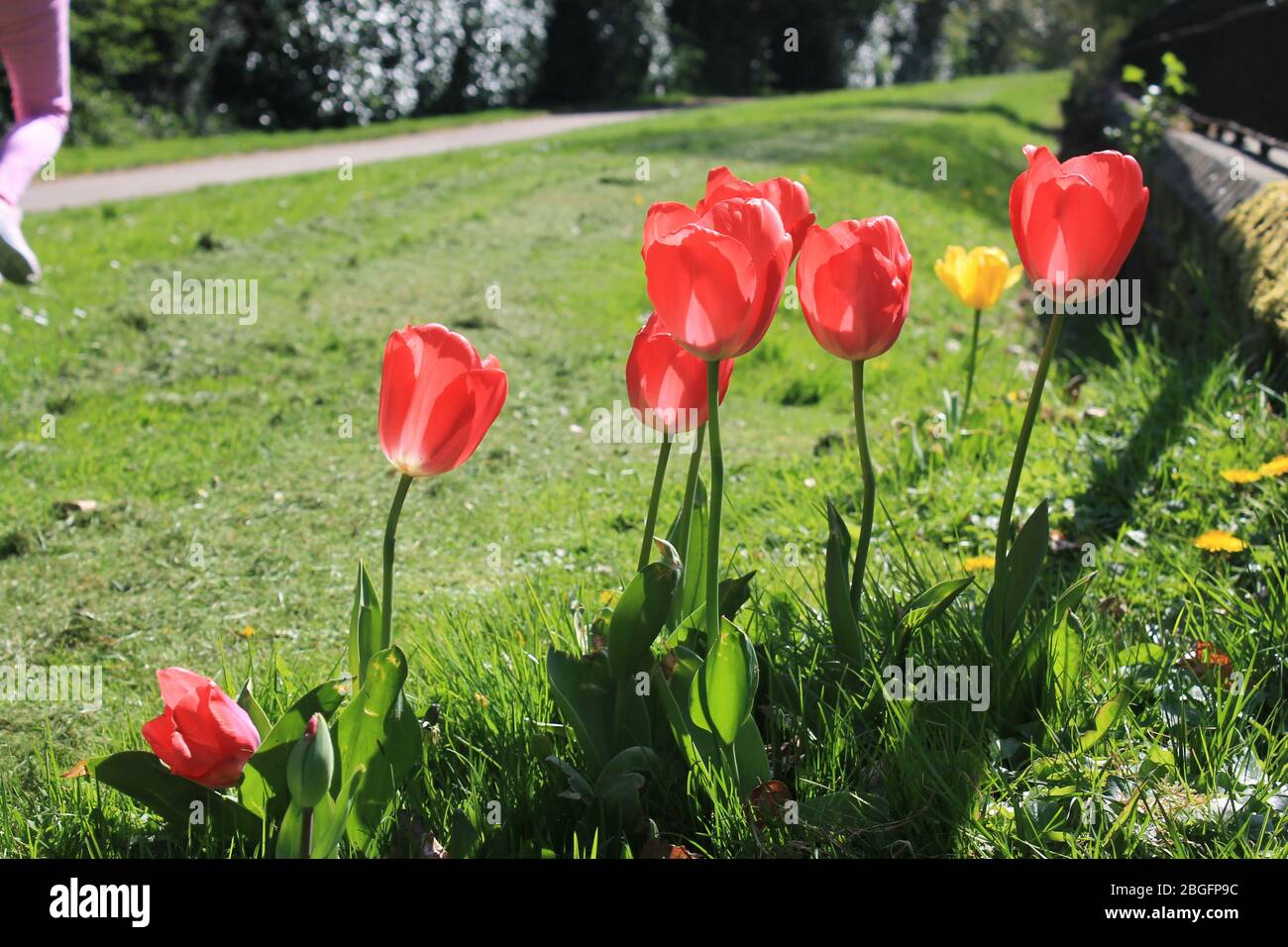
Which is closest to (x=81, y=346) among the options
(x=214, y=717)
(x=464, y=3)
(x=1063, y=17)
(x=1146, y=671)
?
(x=214, y=717)

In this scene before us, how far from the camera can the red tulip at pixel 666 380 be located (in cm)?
174

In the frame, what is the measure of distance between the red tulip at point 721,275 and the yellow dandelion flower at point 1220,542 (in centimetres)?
176

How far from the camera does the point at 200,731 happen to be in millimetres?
1600

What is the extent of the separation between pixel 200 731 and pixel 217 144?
13309mm

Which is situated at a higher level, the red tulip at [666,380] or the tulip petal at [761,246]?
the tulip petal at [761,246]

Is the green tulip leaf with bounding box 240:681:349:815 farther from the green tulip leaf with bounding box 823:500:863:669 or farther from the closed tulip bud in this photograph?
the green tulip leaf with bounding box 823:500:863:669

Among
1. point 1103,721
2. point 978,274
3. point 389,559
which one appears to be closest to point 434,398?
Result: point 389,559

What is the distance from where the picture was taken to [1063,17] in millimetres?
40406

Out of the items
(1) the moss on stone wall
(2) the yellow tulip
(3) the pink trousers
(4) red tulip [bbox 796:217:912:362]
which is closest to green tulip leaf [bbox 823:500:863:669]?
(4) red tulip [bbox 796:217:912:362]

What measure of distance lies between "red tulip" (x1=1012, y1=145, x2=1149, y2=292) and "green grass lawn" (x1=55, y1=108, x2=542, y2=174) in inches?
460

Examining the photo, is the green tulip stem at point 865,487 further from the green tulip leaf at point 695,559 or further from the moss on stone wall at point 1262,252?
the moss on stone wall at point 1262,252

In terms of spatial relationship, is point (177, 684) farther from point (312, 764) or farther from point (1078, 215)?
point (1078, 215)

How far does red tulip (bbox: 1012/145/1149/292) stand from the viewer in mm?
1659

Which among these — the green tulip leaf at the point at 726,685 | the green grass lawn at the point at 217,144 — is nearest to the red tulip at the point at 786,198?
the green tulip leaf at the point at 726,685
